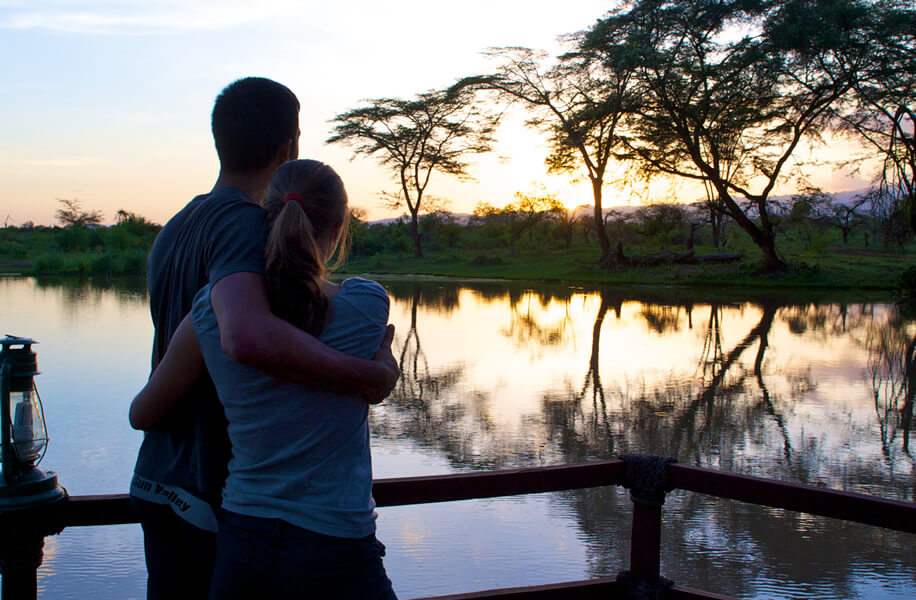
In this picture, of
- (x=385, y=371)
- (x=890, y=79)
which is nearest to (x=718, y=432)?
(x=385, y=371)

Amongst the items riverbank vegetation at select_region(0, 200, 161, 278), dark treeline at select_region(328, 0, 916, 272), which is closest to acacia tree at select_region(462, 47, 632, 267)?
dark treeline at select_region(328, 0, 916, 272)

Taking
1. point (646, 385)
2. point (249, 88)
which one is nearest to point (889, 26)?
point (646, 385)

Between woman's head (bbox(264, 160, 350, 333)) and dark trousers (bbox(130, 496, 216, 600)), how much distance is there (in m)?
0.47

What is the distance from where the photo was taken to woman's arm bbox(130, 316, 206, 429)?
4.00 feet

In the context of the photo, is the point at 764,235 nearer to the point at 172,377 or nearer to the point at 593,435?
the point at 593,435

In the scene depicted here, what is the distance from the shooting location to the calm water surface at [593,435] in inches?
121

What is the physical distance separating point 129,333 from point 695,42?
52.8 feet

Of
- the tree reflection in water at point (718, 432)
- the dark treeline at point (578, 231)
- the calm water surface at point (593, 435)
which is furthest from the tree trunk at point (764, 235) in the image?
the tree reflection in water at point (718, 432)

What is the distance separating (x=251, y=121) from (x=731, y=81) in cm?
2014

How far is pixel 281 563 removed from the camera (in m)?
1.14

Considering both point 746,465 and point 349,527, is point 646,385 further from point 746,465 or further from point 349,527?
point 349,527

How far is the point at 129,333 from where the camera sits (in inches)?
396

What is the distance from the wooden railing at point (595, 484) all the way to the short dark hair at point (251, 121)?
2.59 feet

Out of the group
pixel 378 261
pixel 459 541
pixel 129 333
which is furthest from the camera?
pixel 378 261
